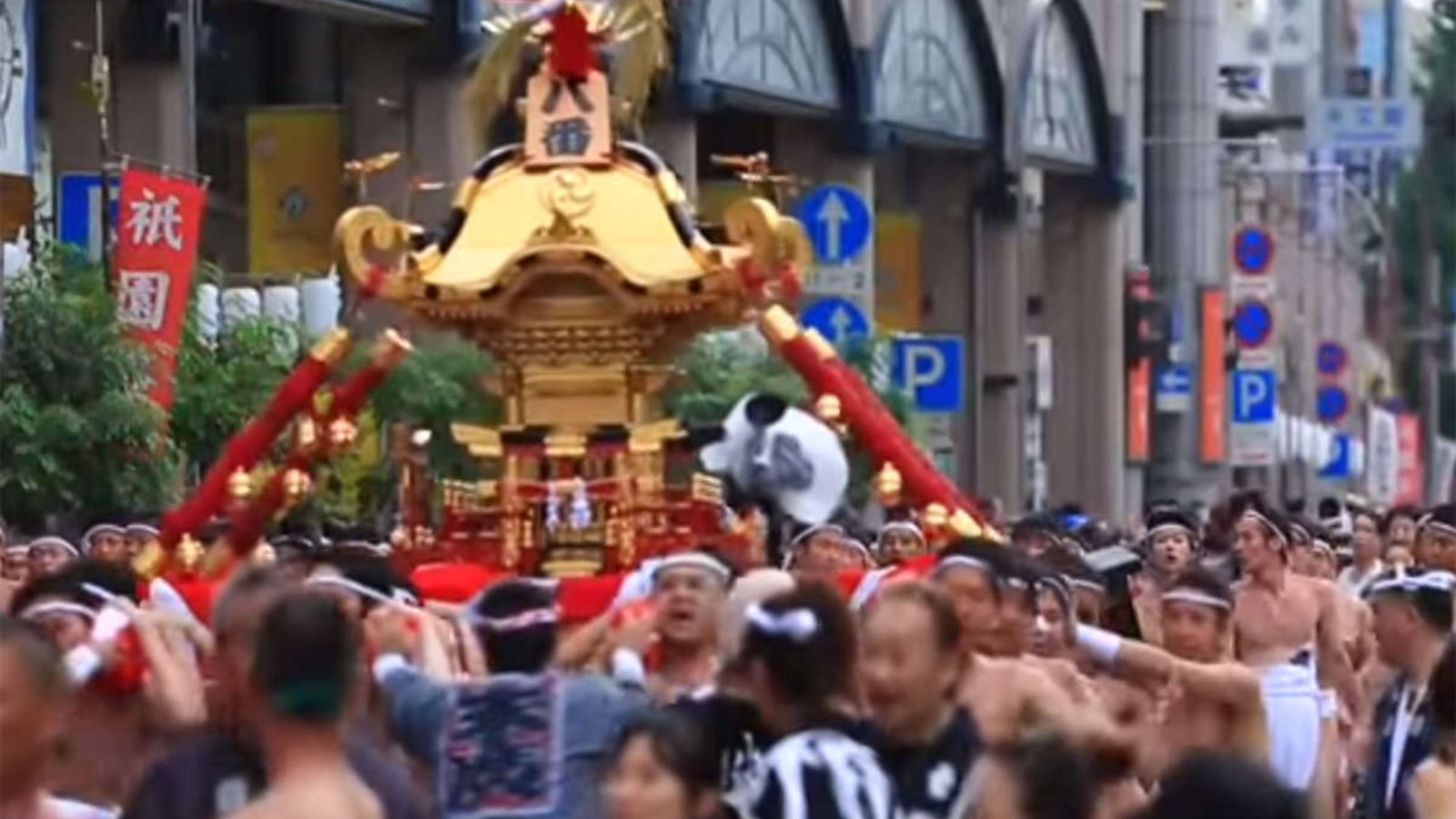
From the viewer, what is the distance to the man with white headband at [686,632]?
40.0 ft

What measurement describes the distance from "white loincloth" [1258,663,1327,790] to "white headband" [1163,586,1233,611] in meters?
0.94

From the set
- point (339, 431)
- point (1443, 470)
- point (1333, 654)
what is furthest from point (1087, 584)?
point (1443, 470)

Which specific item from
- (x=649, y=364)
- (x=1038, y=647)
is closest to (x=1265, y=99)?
(x=649, y=364)

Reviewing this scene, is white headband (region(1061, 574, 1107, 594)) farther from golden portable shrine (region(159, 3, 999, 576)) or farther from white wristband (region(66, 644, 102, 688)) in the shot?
white wristband (region(66, 644, 102, 688))

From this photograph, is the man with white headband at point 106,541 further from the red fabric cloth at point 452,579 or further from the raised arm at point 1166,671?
the raised arm at point 1166,671

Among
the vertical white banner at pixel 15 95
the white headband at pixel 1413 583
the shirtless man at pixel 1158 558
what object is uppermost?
the vertical white banner at pixel 15 95

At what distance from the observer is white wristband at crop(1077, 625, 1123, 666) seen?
504 inches

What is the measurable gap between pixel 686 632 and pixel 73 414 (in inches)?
594

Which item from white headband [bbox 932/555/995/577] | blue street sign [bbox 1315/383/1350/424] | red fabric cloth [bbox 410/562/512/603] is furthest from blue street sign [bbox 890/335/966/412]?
white headband [bbox 932/555/995/577]

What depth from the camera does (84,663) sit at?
10742 mm

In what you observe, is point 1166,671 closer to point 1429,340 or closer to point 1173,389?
point 1173,389

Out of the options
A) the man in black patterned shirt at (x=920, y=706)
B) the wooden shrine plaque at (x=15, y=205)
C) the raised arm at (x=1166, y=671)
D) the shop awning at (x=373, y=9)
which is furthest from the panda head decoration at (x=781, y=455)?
the shop awning at (x=373, y=9)

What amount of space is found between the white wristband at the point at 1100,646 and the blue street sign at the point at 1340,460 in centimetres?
6415

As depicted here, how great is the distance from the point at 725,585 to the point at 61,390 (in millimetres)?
15362
